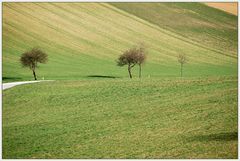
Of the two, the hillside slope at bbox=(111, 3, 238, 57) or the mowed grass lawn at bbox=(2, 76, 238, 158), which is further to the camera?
the hillside slope at bbox=(111, 3, 238, 57)

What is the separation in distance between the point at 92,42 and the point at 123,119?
63.3 m

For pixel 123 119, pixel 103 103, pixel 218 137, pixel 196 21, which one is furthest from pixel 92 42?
pixel 218 137

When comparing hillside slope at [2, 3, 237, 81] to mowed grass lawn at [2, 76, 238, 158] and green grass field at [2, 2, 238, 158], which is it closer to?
green grass field at [2, 2, 238, 158]

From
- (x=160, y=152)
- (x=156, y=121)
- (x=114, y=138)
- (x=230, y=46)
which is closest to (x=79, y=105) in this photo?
(x=156, y=121)

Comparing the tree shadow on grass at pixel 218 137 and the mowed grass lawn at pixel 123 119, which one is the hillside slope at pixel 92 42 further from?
the tree shadow on grass at pixel 218 137

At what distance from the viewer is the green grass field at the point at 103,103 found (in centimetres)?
2127

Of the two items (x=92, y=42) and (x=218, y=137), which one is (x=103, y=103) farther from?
(x=92, y=42)

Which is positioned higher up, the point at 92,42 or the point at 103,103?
the point at 92,42

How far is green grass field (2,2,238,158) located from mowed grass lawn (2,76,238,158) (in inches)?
2.0

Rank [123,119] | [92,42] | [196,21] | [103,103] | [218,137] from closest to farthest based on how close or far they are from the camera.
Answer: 1. [218,137]
2. [123,119]
3. [103,103]
4. [92,42]
5. [196,21]

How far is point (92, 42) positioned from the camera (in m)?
89.8

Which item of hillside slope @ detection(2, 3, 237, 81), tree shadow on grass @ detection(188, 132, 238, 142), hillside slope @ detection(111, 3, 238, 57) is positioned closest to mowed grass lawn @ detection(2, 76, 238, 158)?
tree shadow on grass @ detection(188, 132, 238, 142)

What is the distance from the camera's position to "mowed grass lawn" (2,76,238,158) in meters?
20.7

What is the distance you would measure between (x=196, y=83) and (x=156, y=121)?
12.5 metres
